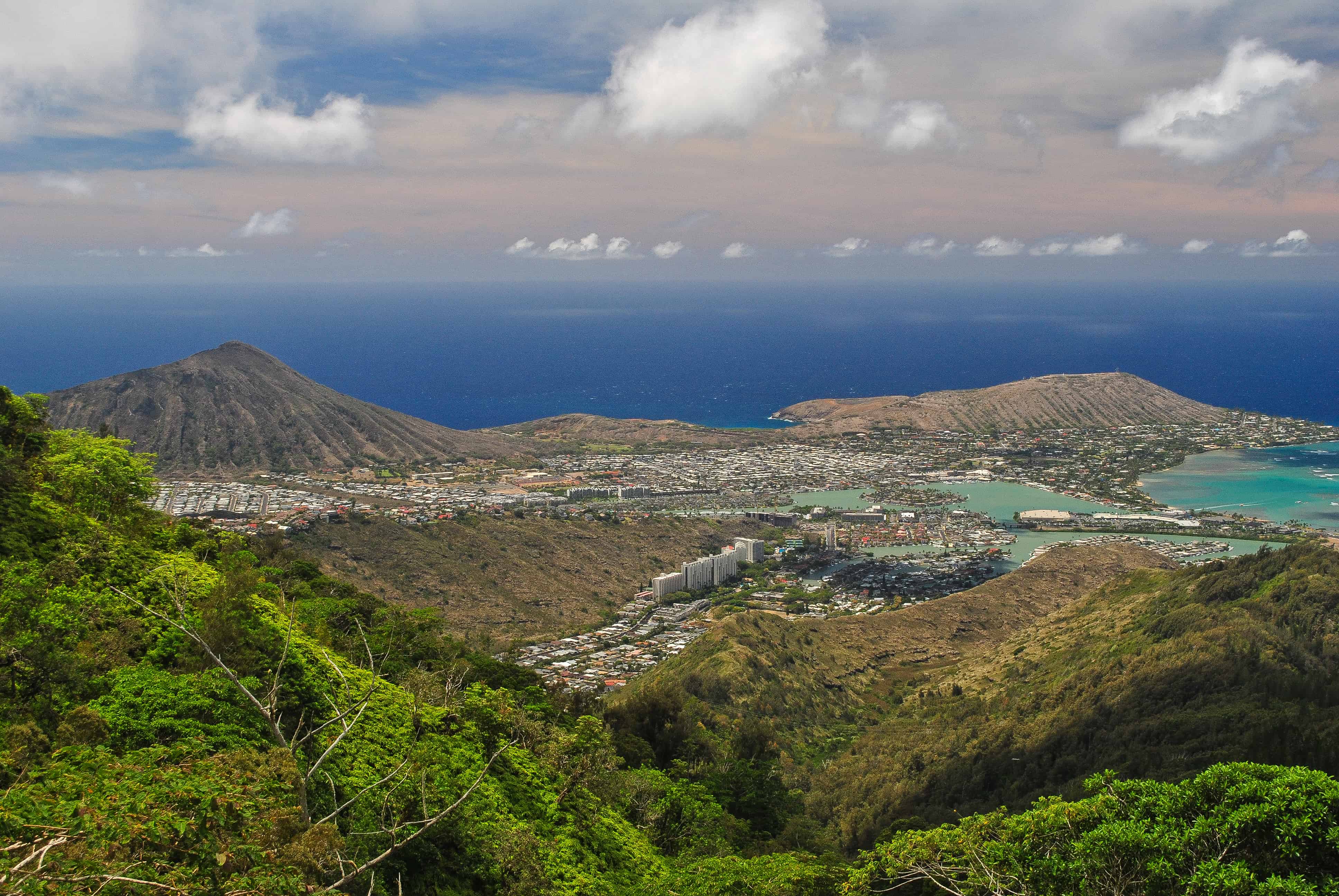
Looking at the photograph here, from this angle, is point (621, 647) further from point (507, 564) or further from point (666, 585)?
point (507, 564)

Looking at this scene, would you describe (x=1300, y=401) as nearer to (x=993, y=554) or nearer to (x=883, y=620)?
(x=993, y=554)

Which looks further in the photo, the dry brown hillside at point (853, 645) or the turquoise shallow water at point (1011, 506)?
the turquoise shallow water at point (1011, 506)

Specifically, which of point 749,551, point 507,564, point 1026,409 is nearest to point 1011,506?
point 749,551

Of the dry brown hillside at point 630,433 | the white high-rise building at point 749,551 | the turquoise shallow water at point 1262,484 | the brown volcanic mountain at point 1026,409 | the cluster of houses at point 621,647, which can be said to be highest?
the brown volcanic mountain at point 1026,409

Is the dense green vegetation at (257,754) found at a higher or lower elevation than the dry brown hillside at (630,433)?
higher

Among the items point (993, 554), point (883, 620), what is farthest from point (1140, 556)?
point (883, 620)

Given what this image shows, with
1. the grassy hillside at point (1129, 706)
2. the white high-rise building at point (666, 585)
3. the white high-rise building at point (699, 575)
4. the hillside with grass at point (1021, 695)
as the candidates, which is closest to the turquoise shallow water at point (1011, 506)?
the white high-rise building at point (699, 575)

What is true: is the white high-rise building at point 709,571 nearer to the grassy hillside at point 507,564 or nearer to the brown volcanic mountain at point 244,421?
the grassy hillside at point 507,564
